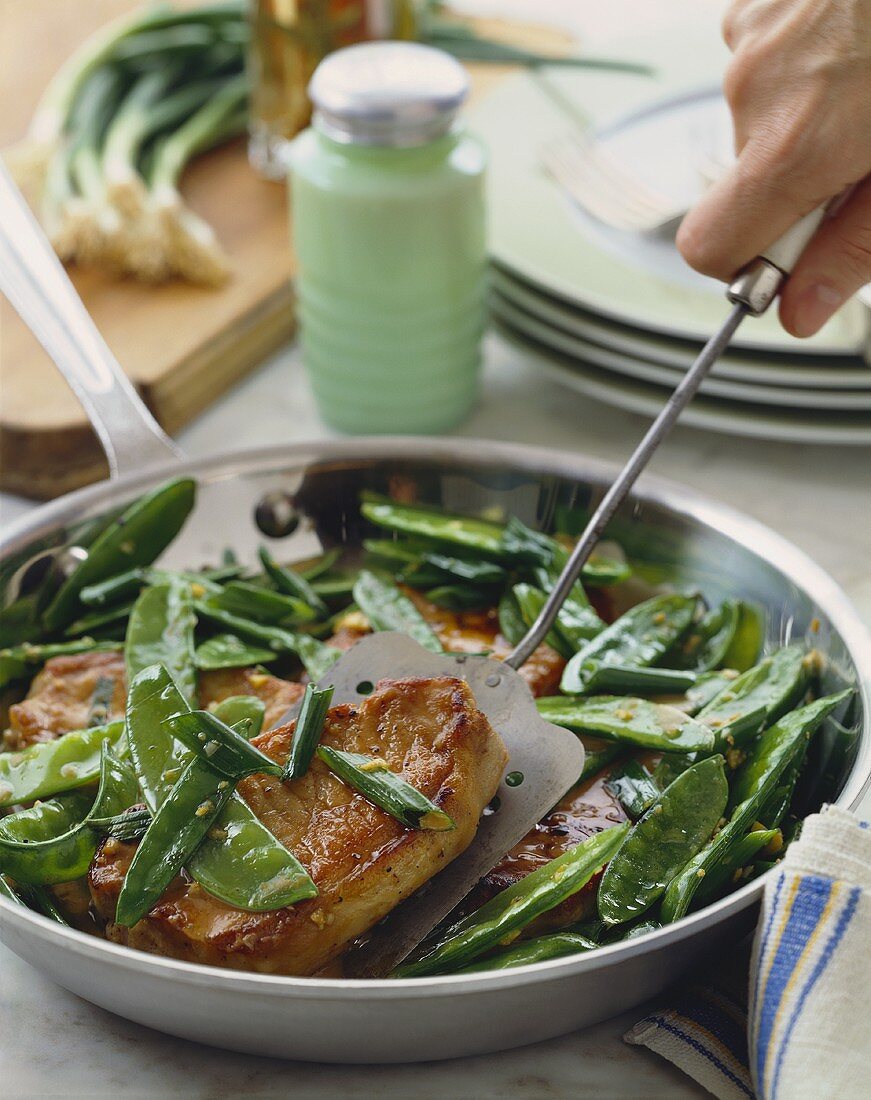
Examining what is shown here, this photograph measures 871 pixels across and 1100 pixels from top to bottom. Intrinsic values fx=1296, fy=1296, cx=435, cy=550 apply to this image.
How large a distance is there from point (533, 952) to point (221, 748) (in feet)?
1.66

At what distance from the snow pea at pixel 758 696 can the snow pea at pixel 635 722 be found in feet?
0.15

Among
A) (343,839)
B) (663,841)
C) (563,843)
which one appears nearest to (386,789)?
(343,839)

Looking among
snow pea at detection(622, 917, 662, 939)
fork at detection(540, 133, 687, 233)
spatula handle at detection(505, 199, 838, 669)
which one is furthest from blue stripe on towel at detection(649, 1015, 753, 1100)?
fork at detection(540, 133, 687, 233)

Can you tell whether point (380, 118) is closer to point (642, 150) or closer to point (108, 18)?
point (642, 150)

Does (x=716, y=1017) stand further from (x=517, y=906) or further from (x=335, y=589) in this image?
(x=335, y=589)

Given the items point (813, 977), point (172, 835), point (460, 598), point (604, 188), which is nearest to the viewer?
point (813, 977)

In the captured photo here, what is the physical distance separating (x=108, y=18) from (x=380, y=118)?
2.77m

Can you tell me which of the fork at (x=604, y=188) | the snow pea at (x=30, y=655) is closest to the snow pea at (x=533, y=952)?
the snow pea at (x=30, y=655)

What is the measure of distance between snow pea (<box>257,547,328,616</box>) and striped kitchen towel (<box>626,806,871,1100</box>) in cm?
114

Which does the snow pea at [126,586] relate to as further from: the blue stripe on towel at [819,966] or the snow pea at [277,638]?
the blue stripe on towel at [819,966]

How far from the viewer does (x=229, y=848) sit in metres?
1.70

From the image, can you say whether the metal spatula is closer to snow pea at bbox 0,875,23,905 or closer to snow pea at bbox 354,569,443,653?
snow pea at bbox 354,569,443,653

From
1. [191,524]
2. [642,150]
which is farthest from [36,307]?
[642,150]

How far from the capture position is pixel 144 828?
179 cm
